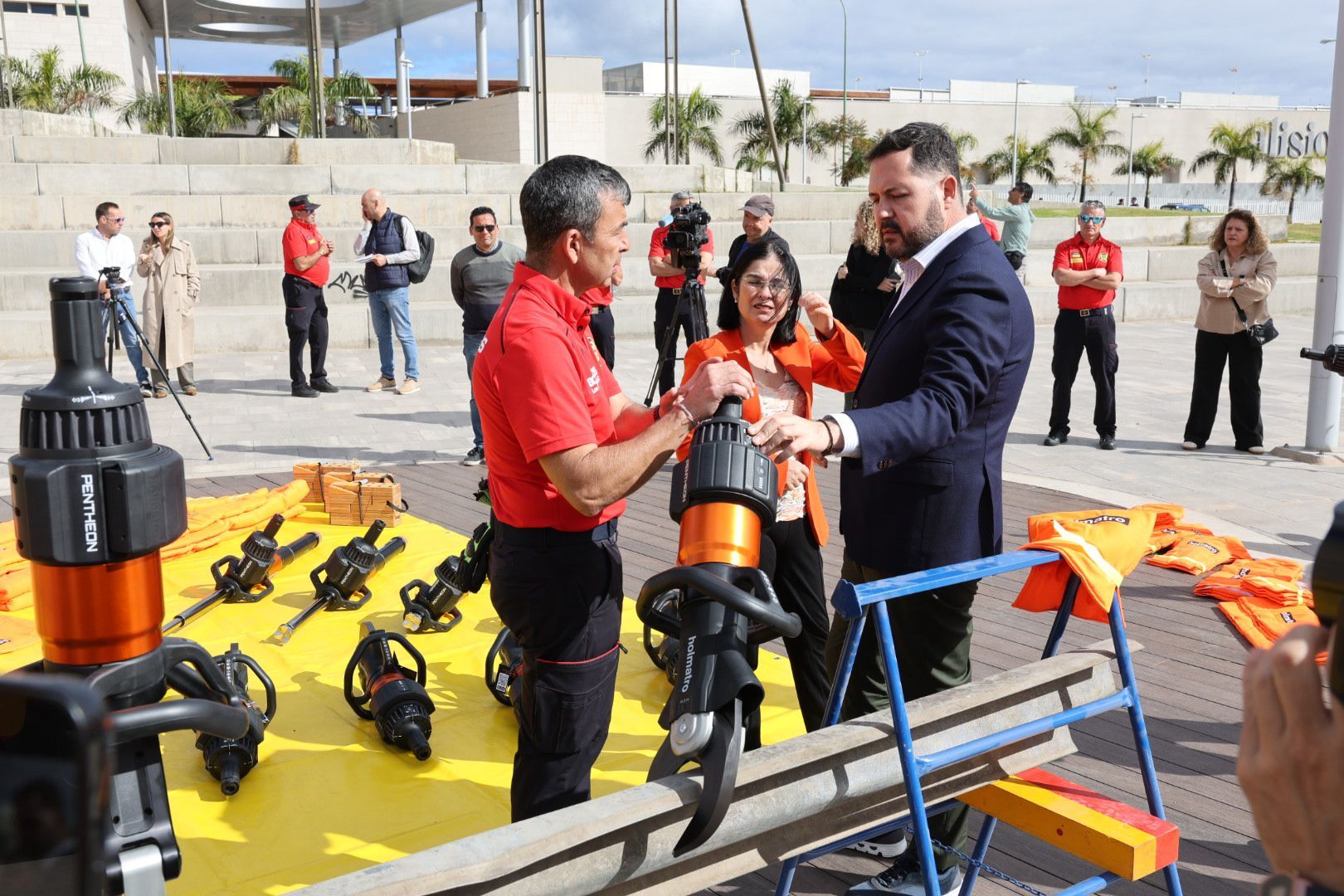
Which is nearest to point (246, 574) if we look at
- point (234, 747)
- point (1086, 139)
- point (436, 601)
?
point (436, 601)

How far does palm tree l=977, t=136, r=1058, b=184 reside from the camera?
61.1 meters

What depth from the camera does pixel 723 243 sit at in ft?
58.9

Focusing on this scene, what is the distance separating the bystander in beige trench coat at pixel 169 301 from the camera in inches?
424

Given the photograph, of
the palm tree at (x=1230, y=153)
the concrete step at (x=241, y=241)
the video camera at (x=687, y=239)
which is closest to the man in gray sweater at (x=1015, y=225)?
the concrete step at (x=241, y=241)

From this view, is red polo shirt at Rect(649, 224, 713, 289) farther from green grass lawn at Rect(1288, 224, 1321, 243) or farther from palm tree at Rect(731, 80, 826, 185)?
palm tree at Rect(731, 80, 826, 185)

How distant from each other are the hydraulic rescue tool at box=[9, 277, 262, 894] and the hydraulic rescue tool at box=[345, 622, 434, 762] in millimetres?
2635

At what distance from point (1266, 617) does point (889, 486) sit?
9.87 ft

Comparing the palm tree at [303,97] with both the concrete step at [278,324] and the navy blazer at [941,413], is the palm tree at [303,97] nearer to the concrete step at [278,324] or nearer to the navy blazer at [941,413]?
the concrete step at [278,324]

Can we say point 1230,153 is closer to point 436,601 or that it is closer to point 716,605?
point 436,601

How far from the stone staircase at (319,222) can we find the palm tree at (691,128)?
93.2 ft

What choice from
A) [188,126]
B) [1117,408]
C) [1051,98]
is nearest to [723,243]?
[1117,408]

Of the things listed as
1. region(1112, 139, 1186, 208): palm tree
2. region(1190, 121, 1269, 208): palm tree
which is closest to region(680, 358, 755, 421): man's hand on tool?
region(1190, 121, 1269, 208): palm tree

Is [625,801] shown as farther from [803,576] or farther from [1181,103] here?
[1181,103]

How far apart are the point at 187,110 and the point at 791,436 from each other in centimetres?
4018
